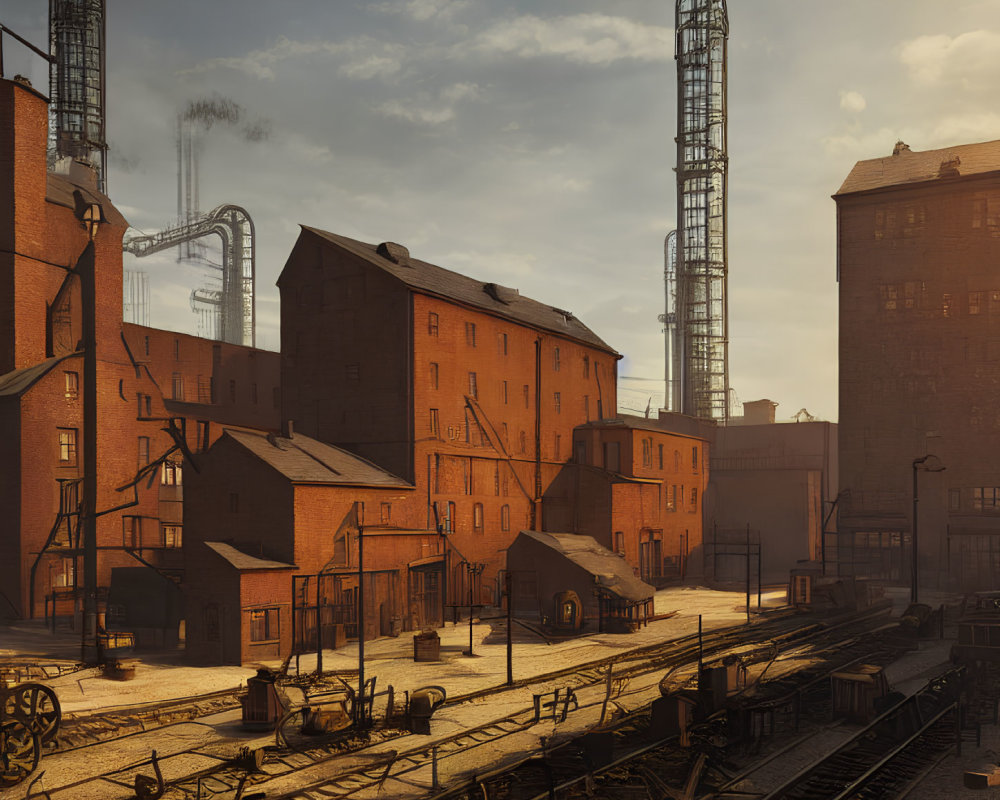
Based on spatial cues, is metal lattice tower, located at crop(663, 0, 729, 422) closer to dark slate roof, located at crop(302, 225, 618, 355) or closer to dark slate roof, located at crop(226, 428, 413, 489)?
dark slate roof, located at crop(302, 225, 618, 355)

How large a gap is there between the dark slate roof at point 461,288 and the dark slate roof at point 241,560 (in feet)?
50.8

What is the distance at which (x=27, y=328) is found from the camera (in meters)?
46.6

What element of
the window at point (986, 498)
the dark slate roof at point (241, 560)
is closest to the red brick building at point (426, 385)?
the dark slate roof at point (241, 560)

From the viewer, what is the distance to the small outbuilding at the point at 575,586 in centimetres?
4019

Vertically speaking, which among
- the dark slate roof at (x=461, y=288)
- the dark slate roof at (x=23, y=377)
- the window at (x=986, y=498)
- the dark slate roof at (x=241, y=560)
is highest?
the dark slate roof at (x=461, y=288)

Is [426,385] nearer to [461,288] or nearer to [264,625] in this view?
[461,288]

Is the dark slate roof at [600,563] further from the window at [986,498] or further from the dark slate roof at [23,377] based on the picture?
the window at [986,498]

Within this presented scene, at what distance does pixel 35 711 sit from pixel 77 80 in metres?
61.3

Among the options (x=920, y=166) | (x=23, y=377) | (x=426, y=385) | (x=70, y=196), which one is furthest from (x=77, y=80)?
(x=920, y=166)

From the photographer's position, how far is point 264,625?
33.5m

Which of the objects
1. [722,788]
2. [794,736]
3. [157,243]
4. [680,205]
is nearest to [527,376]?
[680,205]

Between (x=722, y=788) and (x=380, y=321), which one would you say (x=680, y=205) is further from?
(x=722, y=788)

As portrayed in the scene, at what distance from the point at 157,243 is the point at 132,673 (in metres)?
83.8

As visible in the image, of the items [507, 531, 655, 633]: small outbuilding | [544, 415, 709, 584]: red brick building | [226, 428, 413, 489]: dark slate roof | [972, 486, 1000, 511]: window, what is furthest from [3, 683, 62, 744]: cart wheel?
[972, 486, 1000, 511]: window
